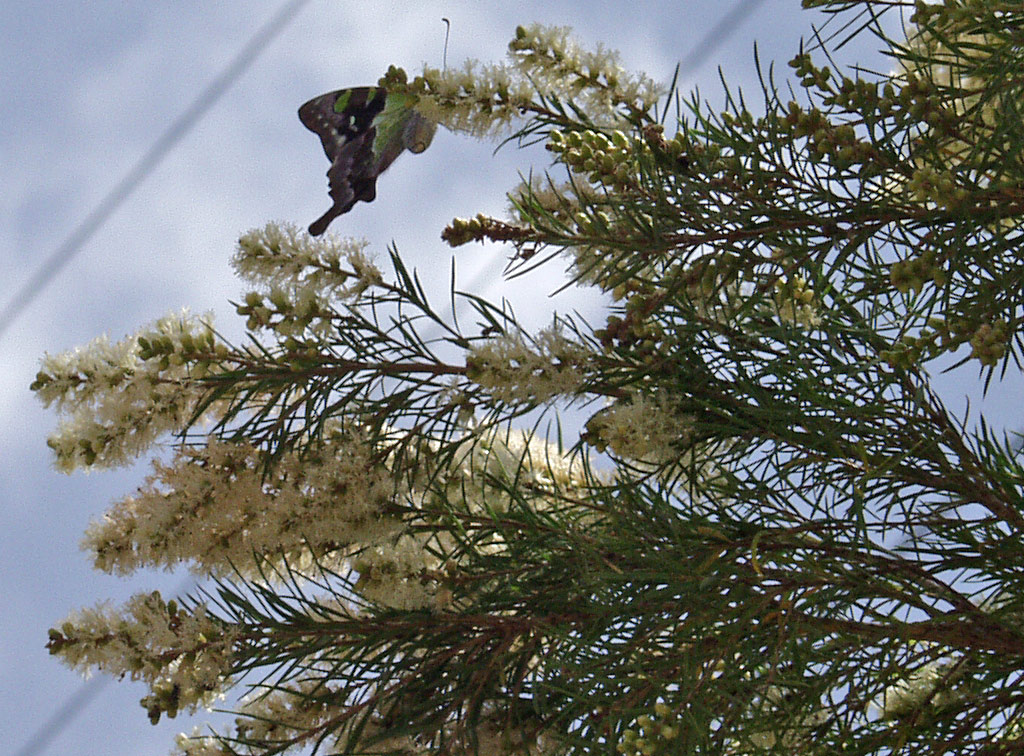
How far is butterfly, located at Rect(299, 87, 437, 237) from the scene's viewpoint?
1172 millimetres

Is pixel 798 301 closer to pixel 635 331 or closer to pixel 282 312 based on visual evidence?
pixel 635 331

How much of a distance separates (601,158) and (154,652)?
491 millimetres

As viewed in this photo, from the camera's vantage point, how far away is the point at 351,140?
3.99ft

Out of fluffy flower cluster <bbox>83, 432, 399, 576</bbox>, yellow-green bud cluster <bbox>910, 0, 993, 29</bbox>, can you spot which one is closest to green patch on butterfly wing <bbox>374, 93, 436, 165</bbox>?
fluffy flower cluster <bbox>83, 432, 399, 576</bbox>

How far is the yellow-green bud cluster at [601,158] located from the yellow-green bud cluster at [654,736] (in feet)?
1.22

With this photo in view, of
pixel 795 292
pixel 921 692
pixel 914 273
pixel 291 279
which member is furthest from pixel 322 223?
pixel 921 692

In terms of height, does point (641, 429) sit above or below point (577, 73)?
below

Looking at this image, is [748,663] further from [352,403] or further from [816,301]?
[352,403]

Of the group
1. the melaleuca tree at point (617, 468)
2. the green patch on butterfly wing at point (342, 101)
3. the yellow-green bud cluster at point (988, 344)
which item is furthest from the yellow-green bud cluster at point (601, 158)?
the green patch on butterfly wing at point (342, 101)

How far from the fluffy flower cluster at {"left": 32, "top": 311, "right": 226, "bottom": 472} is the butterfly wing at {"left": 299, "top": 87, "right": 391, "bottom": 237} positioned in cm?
27

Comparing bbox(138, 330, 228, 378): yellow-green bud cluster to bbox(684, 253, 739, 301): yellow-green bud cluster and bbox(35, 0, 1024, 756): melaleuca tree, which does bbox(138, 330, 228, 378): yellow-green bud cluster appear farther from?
bbox(684, 253, 739, 301): yellow-green bud cluster

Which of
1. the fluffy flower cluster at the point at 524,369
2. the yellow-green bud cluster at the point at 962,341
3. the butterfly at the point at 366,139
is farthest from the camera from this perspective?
the butterfly at the point at 366,139

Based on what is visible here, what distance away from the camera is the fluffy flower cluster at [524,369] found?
815 mm

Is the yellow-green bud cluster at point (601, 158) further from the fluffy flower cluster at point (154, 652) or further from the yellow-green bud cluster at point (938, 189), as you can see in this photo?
the fluffy flower cluster at point (154, 652)
